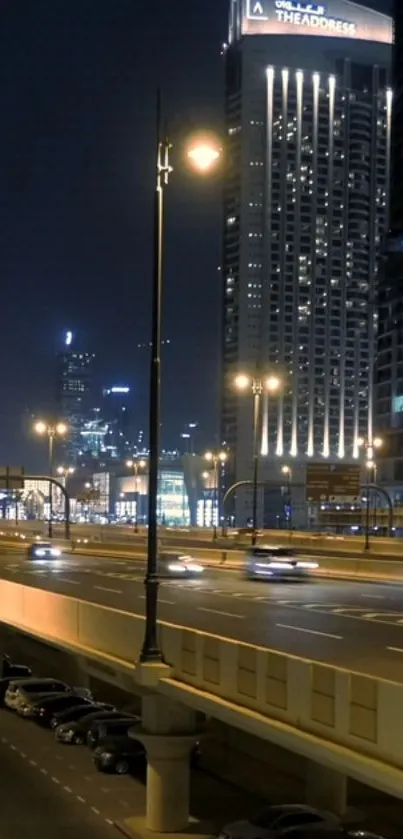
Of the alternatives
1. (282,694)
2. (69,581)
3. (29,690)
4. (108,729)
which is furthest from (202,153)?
(29,690)

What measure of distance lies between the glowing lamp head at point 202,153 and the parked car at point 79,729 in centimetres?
2566

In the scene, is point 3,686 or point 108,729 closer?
point 108,729

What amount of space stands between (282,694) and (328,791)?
14.2 metres

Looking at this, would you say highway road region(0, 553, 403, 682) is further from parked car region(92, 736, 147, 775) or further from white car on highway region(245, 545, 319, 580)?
parked car region(92, 736, 147, 775)

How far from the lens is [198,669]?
19.8 metres

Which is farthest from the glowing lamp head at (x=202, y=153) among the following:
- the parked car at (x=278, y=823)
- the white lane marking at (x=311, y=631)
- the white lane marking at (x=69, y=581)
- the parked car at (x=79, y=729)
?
the white lane marking at (x=69, y=581)

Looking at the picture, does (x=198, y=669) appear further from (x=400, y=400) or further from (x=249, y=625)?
(x=400, y=400)

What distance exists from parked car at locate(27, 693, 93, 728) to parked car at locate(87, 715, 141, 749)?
4706mm

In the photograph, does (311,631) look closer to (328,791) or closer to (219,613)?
(219,613)

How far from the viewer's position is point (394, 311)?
14812 centimetres

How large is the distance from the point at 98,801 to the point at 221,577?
1895cm

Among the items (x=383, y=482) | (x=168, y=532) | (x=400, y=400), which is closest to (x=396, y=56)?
(x=400, y=400)

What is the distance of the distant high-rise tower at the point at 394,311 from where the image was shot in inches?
5541

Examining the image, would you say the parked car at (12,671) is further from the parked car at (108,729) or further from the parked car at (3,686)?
the parked car at (108,729)
